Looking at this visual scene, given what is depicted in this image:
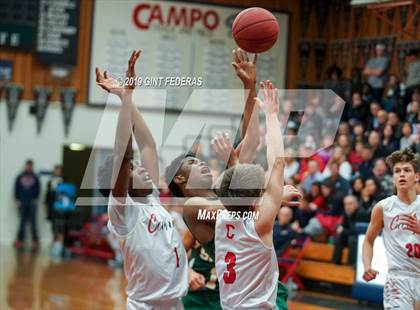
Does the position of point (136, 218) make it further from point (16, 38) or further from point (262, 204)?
point (16, 38)

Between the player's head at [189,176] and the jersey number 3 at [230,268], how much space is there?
2.44 ft

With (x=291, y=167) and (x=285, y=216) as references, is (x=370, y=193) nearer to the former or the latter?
(x=285, y=216)

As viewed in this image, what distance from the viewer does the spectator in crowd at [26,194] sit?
2073 cm

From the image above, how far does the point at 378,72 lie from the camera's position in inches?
702

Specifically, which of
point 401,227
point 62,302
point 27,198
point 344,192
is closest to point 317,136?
point 344,192

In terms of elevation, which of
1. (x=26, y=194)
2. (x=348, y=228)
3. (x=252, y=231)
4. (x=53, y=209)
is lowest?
(x=53, y=209)

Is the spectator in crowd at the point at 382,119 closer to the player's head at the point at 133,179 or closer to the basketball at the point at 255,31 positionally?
the basketball at the point at 255,31

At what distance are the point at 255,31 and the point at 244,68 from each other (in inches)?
14.0

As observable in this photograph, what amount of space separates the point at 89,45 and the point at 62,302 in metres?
10.7

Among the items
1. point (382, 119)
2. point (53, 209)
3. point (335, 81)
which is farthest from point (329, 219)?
point (53, 209)

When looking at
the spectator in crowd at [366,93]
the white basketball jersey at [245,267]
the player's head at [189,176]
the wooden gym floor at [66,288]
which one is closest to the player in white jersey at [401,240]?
the player's head at [189,176]

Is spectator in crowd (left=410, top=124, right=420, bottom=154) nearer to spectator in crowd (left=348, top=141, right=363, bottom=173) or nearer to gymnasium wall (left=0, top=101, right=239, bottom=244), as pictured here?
spectator in crowd (left=348, top=141, right=363, bottom=173)

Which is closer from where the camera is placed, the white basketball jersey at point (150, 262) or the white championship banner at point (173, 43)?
the white basketball jersey at point (150, 262)

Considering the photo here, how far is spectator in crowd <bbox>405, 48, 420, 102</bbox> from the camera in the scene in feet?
52.6
